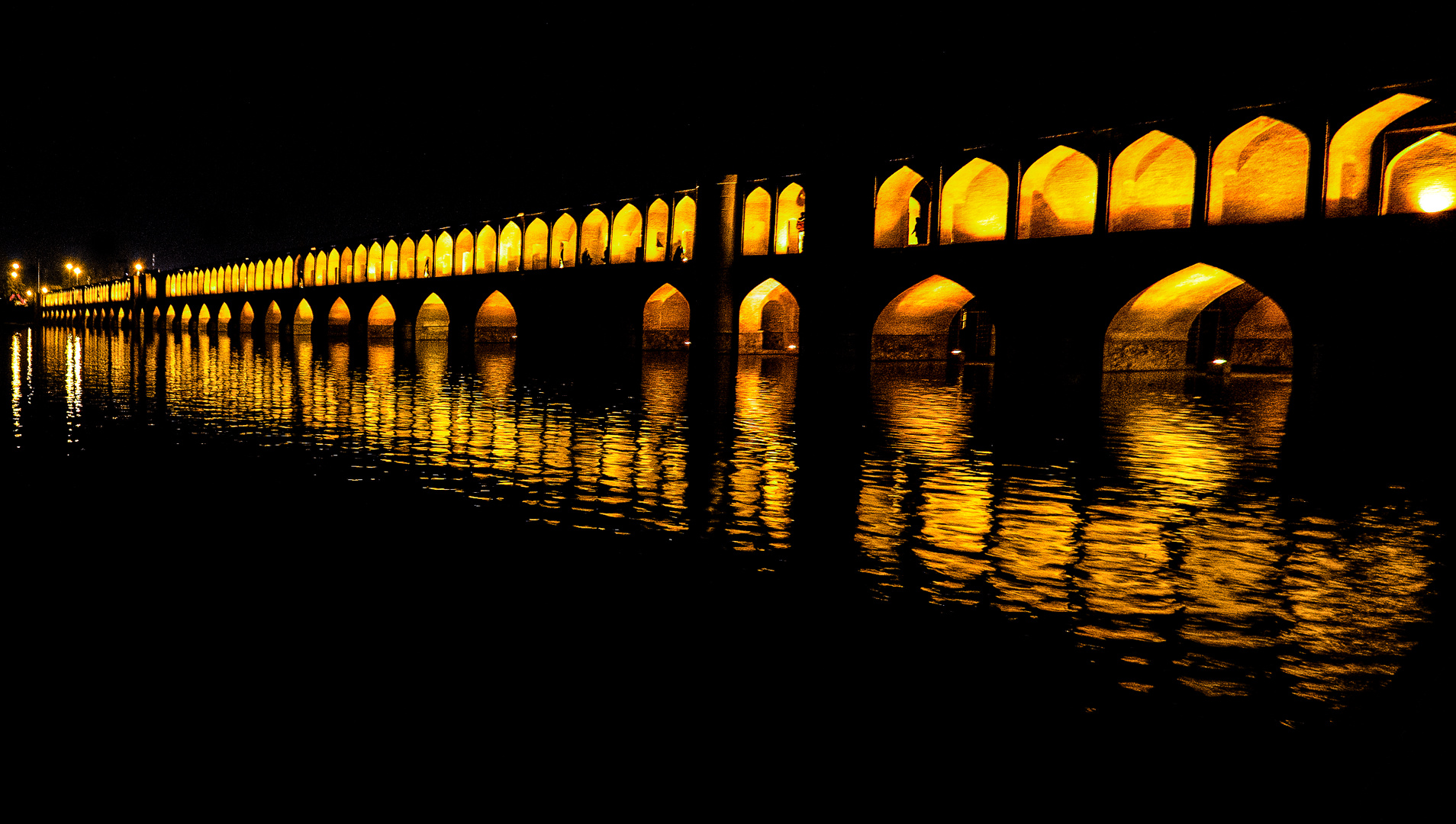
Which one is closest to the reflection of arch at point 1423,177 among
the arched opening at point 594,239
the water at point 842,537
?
the water at point 842,537

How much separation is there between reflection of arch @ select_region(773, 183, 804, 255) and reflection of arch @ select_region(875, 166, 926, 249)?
1.79m

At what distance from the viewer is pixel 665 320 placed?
23.6 meters

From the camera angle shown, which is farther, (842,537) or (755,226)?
(755,226)

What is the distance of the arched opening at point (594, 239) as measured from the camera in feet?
82.8

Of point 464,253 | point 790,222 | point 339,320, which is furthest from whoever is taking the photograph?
point 339,320

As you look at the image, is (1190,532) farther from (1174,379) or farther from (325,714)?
(1174,379)

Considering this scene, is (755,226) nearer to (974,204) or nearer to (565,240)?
(974,204)

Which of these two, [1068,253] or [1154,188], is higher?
[1154,188]

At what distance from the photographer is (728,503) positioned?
436 centimetres

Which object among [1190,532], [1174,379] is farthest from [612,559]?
[1174,379]

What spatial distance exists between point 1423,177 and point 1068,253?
15.2 feet

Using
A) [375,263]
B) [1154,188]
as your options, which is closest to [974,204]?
[1154,188]

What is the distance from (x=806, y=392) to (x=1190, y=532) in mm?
7513

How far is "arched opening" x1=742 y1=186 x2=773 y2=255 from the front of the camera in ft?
67.8
